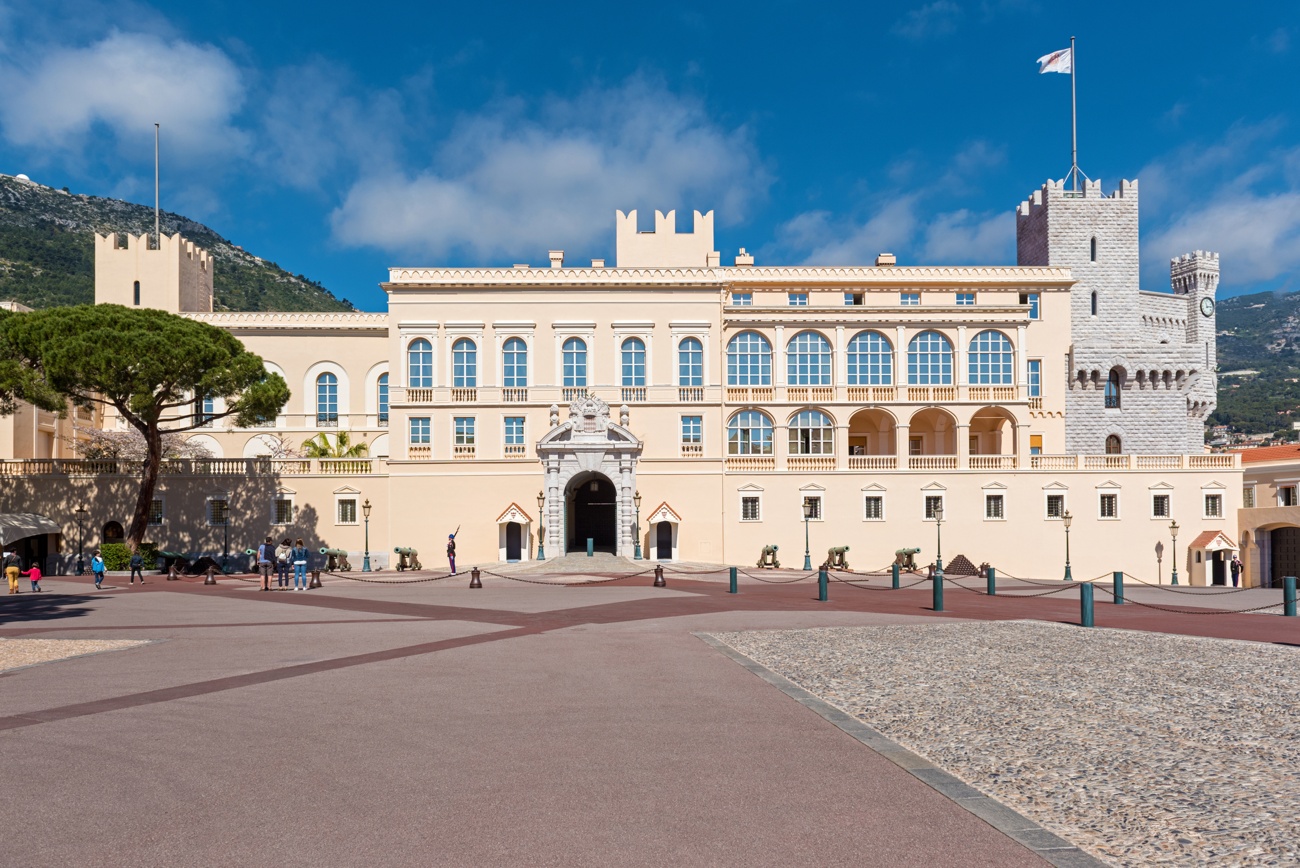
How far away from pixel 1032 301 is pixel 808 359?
48.0 feet

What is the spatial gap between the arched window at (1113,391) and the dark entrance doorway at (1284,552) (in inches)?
442

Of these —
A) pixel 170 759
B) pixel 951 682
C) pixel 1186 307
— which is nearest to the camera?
pixel 170 759

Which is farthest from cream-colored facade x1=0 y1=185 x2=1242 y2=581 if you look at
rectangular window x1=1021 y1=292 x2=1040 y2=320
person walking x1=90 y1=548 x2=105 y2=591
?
person walking x1=90 y1=548 x2=105 y2=591

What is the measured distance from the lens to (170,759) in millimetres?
9094

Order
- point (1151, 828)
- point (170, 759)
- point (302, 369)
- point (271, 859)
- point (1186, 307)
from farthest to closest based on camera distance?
point (1186, 307), point (302, 369), point (170, 759), point (1151, 828), point (271, 859)

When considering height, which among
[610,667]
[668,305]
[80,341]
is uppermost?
[668,305]

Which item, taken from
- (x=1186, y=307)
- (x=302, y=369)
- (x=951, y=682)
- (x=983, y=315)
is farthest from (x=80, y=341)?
(x=1186, y=307)

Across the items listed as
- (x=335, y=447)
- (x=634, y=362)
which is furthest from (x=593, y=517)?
(x=335, y=447)

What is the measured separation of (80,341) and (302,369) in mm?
16744

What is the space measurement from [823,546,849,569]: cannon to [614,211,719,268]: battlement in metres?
17.6

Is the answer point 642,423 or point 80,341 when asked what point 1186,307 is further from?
point 80,341

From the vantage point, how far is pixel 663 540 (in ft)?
158

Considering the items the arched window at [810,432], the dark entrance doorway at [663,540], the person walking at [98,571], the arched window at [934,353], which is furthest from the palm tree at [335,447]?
the arched window at [934,353]

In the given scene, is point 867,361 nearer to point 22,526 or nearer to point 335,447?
point 335,447
